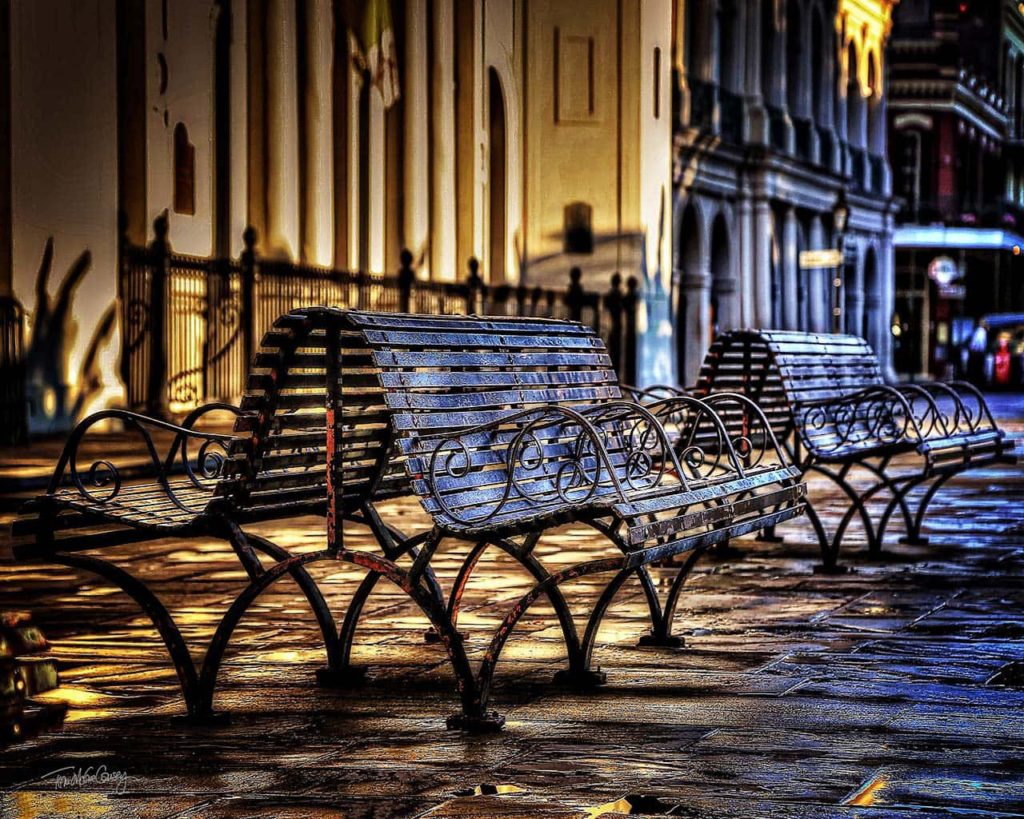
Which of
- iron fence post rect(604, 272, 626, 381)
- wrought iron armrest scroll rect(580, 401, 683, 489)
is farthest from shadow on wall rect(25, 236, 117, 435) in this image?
wrought iron armrest scroll rect(580, 401, 683, 489)

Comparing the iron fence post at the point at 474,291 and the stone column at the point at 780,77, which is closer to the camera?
the iron fence post at the point at 474,291

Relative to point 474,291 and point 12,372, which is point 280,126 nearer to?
point 474,291

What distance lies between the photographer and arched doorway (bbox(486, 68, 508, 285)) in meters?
36.8

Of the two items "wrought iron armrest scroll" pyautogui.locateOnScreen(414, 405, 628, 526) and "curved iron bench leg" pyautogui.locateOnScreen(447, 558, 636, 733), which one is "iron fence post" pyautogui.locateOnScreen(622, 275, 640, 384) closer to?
"wrought iron armrest scroll" pyautogui.locateOnScreen(414, 405, 628, 526)

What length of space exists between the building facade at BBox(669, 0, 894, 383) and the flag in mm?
8198

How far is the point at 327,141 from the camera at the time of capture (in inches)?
1182

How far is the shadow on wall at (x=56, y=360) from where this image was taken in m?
21.0

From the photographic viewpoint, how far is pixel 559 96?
37000 millimetres

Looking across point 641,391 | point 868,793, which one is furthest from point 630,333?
point 868,793

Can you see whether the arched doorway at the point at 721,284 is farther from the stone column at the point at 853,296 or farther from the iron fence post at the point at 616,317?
the stone column at the point at 853,296

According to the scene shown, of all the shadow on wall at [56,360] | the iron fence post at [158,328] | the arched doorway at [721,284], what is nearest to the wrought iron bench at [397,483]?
the shadow on wall at [56,360]

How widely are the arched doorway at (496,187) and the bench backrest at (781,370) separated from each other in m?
24.9

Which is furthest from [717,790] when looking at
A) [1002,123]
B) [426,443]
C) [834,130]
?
[1002,123]

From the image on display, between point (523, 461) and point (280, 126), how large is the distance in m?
22.6
